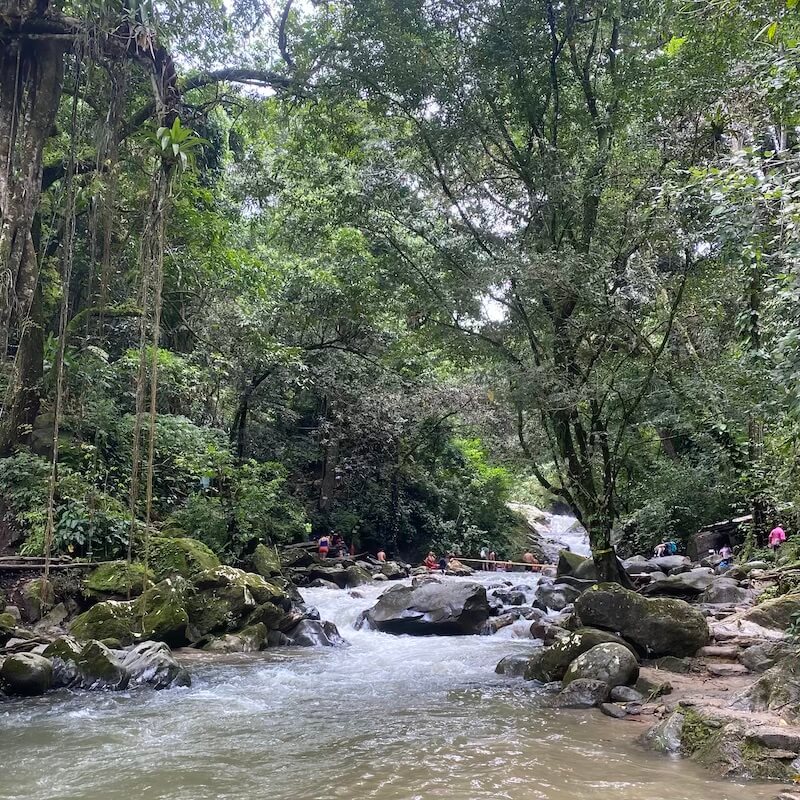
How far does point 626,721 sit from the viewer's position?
20.0 ft

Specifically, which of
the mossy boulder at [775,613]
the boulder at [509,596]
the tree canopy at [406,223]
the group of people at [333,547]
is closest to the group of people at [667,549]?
the tree canopy at [406,223]

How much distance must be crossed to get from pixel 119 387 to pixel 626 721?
1107 cm

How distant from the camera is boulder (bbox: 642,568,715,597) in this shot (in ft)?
38.5

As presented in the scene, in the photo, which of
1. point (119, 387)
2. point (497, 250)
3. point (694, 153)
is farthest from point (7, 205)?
point (694, 153)

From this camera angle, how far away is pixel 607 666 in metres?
6.99

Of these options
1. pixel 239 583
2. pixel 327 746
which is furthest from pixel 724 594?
pixel 327 746

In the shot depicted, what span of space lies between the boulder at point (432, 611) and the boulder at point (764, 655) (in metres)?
5.07

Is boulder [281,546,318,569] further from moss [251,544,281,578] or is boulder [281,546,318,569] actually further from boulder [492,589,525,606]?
boulder [492,589,525,606]

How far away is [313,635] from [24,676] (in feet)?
15.5

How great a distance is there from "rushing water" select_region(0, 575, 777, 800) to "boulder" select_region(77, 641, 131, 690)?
0.30 m

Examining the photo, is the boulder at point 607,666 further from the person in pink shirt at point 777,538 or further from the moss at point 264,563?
the person in pink shirt at point 777,538

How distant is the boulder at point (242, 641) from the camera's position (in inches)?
382

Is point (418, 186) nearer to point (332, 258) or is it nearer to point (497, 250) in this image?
point (497, 250)

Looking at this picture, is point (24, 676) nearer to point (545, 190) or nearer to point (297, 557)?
point (545, 190)
